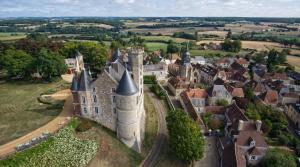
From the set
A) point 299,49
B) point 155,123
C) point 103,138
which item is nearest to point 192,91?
point 155,123

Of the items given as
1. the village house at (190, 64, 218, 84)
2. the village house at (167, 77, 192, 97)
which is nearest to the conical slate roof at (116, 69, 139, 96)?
the village house at (167, 77, 192, 97)

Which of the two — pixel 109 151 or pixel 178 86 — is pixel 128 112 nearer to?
pixel 109 151

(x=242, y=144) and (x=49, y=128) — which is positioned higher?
(x=49, y=128)

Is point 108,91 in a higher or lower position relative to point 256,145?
higher

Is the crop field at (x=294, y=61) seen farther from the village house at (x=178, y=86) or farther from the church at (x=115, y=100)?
the church at (x=115, y=100)

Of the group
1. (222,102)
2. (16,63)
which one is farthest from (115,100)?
(16,63)

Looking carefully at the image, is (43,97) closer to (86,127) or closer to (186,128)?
(86,127)

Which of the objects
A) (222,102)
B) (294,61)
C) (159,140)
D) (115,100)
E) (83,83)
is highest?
(83,83)
